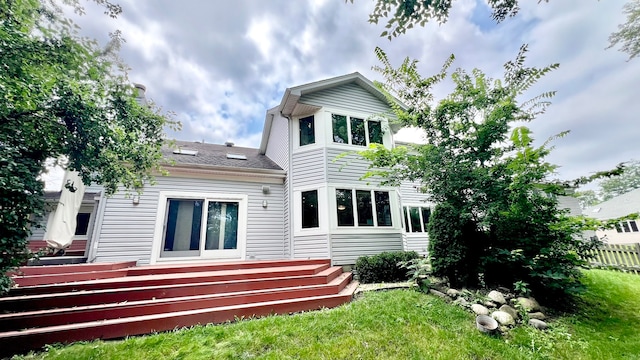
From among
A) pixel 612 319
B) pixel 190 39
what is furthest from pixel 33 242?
pixel 612 319

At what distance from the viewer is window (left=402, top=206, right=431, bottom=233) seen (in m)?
12.0

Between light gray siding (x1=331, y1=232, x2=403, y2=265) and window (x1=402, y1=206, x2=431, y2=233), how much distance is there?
450 centimetres

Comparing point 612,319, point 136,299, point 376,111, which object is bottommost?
point 612,319

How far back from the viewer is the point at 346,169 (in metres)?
7.97

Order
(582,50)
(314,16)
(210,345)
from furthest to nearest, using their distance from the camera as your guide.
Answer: (582,50), (314,16), (210,345)

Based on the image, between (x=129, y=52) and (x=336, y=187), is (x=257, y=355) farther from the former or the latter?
(x=129, y=52)

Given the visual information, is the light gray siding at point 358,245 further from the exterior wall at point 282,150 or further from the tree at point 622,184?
the tree at point 622,184

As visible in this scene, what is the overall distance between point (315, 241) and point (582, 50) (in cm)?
937

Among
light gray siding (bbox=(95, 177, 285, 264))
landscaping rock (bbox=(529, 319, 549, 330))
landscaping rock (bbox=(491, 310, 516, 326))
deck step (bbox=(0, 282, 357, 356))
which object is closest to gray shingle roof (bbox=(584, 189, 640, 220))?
landscaping rock (bbox=(529, 319, 549, 330))

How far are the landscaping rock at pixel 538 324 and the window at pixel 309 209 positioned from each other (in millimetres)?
5199

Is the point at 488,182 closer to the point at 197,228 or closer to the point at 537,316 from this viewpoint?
the point at 537,316

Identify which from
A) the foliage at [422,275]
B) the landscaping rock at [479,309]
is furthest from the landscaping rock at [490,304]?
the foliage at [422,275]

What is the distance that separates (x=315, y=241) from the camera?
7.32 meters

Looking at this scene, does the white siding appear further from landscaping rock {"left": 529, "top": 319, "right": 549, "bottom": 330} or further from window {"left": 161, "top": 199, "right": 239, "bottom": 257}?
landscaping rock {"left": 529, "top": 319, "right": 549, "bottom": 330}
